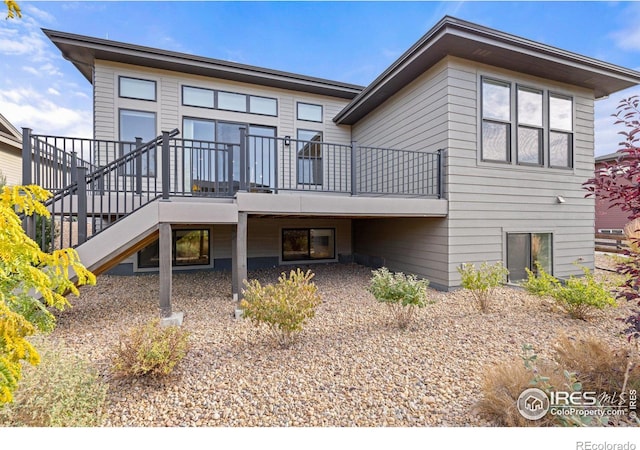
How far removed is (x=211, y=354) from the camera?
9.95 ft

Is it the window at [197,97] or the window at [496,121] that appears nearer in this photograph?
the window at [496,121]

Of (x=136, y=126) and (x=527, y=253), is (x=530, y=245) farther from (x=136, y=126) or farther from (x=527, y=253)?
(x=136, y=126)

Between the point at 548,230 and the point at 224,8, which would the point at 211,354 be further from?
the point at 548,230

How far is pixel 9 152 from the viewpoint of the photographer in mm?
11352

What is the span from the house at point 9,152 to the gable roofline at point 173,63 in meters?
5.79

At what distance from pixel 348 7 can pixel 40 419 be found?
21.9 ft

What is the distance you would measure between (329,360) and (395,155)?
566cm

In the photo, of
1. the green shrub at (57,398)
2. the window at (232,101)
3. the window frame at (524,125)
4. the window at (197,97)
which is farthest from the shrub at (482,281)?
the window at (197,97)

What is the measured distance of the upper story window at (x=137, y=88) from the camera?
725cm

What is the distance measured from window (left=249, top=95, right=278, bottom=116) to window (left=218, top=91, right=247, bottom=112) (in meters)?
0.20

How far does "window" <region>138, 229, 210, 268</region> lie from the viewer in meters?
7.71

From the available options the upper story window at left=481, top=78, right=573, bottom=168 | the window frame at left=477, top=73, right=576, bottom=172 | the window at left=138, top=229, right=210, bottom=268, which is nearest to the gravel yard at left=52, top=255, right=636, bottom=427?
the window at left=138, top=229, right=210, bottom=268

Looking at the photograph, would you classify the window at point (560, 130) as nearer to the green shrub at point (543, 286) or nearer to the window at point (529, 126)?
the window at point (529, 126)

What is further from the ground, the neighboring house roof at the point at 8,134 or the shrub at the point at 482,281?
the neighboring house roof at the point at 8,134
